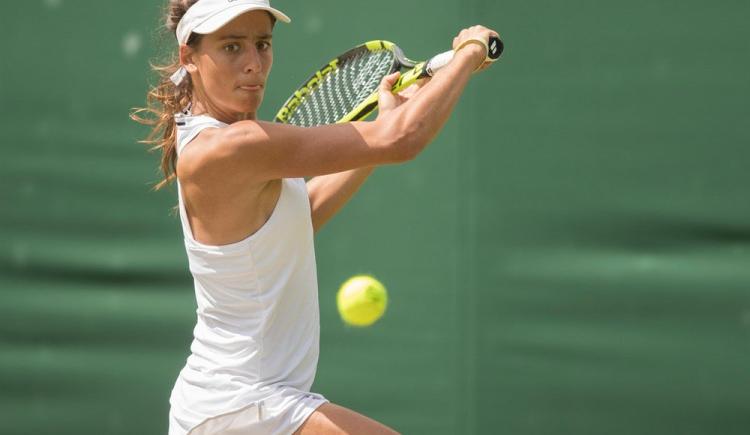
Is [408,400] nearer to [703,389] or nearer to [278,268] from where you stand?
[703,389]

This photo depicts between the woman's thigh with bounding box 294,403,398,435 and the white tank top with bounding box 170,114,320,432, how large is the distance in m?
0.09

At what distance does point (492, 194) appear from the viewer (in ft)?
12.2

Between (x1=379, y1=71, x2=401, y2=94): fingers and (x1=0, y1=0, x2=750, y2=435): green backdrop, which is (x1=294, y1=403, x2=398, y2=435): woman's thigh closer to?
(x1=379, y1=71, x2=401, y2=94): fingers

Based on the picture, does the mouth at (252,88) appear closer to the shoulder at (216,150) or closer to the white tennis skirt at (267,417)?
the shoulder at (216,150)

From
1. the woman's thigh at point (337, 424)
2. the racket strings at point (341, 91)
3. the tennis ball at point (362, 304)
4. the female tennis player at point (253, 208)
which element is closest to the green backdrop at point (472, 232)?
the racket strings at point (341, 91)

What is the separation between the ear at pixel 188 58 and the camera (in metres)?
2.72

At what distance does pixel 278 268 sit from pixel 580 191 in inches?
52.6

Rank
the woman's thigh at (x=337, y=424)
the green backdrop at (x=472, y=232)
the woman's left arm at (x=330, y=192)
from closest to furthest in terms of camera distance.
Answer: the woman's thigh at (x=337, y=424)
the woman's left arm at (x=330, y=192)
the green backdrop at (x=472, y=232)

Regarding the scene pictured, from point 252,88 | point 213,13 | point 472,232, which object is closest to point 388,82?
point 252,88

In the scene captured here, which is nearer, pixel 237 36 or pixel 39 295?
Answer: pixel 237 36

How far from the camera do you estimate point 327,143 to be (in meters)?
2.51

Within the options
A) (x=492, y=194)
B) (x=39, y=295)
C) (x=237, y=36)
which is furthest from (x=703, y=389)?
(x=39, y=295)

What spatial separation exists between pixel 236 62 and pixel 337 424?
2.66 ft

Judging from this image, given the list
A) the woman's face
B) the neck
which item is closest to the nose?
the woman's face
